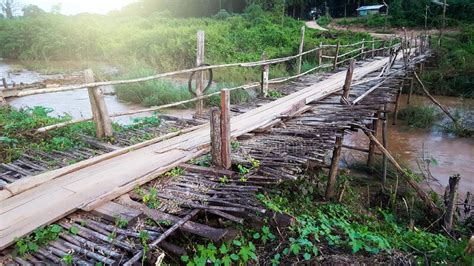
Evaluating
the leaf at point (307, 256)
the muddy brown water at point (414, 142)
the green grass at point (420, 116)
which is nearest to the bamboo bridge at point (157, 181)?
the leaf at point (307, 256)

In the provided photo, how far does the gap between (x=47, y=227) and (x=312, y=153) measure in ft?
8.40

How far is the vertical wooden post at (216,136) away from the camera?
3.11 m

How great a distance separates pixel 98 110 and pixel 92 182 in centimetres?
138

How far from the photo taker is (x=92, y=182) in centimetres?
301

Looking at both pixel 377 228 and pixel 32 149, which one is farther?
pixel 377 228

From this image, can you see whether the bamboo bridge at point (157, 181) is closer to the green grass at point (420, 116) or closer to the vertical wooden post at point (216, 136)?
the vertical wooden post at point (216, 136)

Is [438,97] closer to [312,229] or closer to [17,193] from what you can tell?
[312,229]

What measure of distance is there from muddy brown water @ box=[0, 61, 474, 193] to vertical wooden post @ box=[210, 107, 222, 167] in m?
5.03

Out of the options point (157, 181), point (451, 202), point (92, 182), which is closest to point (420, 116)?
point (451, 202)

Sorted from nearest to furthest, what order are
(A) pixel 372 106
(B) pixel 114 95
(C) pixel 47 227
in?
1. (C) pixel 47 227
2. (A) pixel 372 106
3. (B) pixel 114 95

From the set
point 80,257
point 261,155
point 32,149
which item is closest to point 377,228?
point 261,155

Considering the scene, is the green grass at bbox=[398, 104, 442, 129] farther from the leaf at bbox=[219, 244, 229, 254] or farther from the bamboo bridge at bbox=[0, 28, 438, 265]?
the leaf at bbox=[219, 244, 229, 254]

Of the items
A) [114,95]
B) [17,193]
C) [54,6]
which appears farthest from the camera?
[54,6]

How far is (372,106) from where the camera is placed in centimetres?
521
